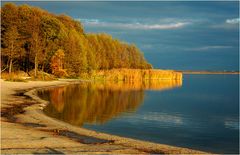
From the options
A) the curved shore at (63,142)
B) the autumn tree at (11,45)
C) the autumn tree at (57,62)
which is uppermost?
the autumn tree at (11,45)

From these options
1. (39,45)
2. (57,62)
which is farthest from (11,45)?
(57,62)

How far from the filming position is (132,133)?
23031mm

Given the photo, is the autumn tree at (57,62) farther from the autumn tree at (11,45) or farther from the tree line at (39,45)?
the autumn tree at (11,45)

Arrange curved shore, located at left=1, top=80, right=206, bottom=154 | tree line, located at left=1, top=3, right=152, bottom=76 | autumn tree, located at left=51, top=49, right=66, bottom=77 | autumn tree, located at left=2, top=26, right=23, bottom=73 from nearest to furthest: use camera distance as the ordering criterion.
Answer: curved shore, located at left=1, top=80, right=206, bottom=154
autumn tree, located at left=2, top=26, right=23, bottom=73
tree line, located at left=1, top=3, right=152, bottom=76
autumn tree, located at left=51, top=49, right=66, bottom=77

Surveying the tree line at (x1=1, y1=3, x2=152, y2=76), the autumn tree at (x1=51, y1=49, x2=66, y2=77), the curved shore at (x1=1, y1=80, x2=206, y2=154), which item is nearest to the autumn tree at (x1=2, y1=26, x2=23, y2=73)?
the tree line at (x1=1, y1=3, x2=152, y2=76)

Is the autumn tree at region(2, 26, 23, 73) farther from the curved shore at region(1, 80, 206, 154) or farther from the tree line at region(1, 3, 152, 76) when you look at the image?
the curved shore at region(1, 80, 206, 154)

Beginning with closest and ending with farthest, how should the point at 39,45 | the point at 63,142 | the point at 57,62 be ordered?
1. the point at 63,142
2. the point at 39,45
3. the point at 57,62

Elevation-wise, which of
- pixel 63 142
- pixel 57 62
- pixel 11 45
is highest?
pixel 11 45

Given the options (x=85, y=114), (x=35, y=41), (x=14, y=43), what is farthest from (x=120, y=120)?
(x=35, y=41)

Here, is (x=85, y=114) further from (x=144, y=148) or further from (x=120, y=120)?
(x=144, y=148)

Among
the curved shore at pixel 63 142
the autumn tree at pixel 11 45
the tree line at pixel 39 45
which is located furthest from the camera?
the tree line at pixel 39 45

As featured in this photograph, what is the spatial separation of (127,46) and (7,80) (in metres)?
93.1

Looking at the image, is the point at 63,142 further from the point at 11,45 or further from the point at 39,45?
the point at 39,45

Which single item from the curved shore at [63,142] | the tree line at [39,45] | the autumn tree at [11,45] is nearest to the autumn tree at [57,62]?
the tree line at [39,45]
